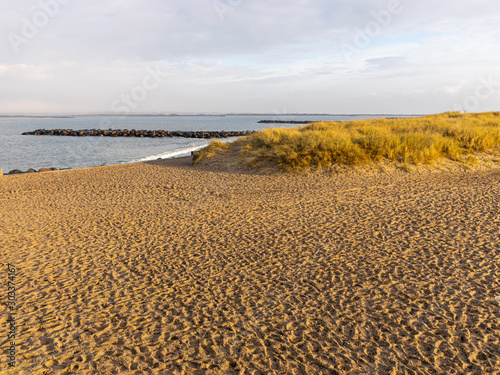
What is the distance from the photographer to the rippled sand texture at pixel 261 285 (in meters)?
3.32

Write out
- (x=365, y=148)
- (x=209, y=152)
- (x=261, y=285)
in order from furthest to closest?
1. (x=209, y=152)
2. (x=365, y=148)
3. (x=261, y=285)

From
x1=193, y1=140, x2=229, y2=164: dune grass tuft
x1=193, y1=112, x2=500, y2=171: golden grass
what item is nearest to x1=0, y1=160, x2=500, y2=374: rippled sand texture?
x1=193, y1=112, x2=500, y2=171: golden grass

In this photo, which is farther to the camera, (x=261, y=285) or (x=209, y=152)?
(x=209, y=152)

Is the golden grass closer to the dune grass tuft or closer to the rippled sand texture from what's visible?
the dune grass tuft

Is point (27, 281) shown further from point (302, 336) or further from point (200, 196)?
point (200, 196)

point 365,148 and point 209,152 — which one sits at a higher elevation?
point 365,148

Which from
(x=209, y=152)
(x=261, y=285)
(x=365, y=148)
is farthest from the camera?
(x=209, y=152)

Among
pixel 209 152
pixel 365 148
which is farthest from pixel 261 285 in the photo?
pixel 209 152

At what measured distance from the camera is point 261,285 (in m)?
4.69

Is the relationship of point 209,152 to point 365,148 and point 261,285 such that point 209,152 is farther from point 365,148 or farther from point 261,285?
point 261,285

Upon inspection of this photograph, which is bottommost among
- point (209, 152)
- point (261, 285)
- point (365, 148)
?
point (261, 285)

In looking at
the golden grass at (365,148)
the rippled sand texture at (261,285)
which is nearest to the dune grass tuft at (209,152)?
the golden grass at (365,148)

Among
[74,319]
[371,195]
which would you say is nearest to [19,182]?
[74,319]

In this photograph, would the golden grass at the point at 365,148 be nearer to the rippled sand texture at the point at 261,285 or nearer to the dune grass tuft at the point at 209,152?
the dune grass tuft at the point at 209,152
